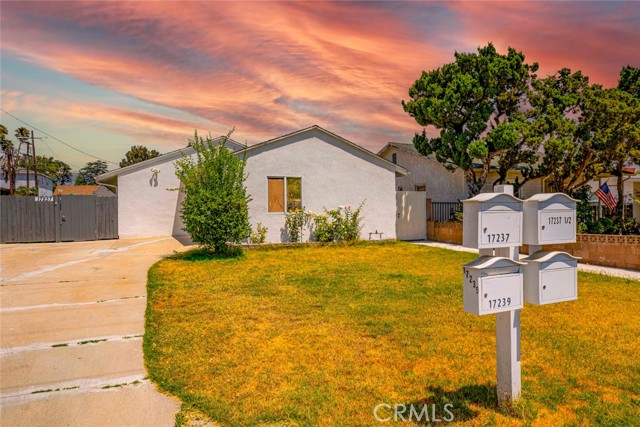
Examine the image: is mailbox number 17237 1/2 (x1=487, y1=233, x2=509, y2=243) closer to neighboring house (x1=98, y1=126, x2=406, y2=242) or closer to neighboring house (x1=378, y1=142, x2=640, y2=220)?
neighboring house (x1=98, y1=126, x2=406, y2=242)

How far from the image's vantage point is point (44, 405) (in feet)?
12.3

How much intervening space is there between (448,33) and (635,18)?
4.69 metres

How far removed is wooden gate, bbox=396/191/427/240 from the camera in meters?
17.8

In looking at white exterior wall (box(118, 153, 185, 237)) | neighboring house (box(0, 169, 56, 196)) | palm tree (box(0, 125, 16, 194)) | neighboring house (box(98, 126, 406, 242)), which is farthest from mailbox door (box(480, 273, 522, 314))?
neighboring house (box(0, 169, 56, 196))

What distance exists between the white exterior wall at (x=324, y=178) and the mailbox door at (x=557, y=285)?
487 inches

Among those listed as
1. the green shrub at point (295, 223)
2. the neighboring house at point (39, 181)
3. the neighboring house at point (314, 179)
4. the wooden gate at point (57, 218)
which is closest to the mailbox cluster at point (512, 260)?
the neighboring house at point (314, 179)

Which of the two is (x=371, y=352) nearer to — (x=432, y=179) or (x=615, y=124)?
(x=615, y=124)

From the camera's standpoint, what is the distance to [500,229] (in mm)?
3209

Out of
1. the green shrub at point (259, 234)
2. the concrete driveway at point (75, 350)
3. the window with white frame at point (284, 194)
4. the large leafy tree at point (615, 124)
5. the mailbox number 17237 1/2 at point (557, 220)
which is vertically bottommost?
the concrete driveway at point (75, 350)

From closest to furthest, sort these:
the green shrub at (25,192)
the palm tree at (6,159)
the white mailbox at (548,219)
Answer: the white mailbox at (548,219) → the green shrub at (25,192) → the palm tree at (6,159)

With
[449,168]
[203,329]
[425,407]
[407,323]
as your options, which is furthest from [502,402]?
[449,168]

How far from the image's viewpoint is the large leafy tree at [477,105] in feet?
52.9

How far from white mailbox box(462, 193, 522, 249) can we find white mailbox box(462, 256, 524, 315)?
0.15 m

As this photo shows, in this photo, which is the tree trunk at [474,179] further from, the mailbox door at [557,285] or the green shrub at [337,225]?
the mailbox door at [557,285]
